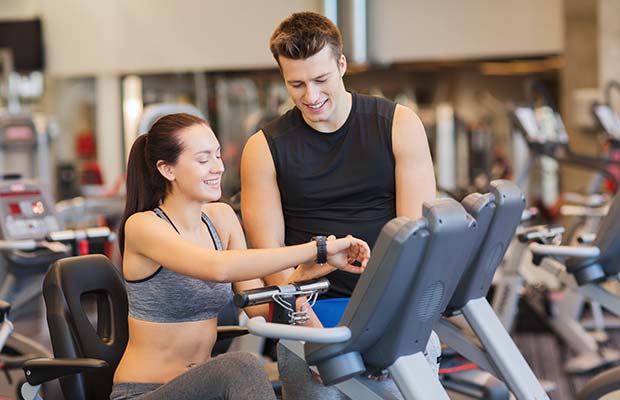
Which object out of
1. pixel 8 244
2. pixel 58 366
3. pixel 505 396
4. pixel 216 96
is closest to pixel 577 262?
pixel 505 396

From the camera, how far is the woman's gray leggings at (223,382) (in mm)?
2375

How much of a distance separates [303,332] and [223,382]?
0.83ft

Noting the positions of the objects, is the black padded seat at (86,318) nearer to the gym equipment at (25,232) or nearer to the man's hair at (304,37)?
the man's hair at (304,37)

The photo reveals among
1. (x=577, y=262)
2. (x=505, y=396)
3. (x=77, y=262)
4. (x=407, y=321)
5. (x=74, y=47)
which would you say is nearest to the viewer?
(x=407, y=321)

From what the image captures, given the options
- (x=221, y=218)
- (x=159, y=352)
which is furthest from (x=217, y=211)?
(x=159, y=352)

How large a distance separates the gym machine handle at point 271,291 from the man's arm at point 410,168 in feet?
1.25

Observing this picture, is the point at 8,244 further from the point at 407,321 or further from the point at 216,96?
the point at 216,96

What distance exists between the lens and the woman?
8.28 ft

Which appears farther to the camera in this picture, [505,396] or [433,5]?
[433,5]

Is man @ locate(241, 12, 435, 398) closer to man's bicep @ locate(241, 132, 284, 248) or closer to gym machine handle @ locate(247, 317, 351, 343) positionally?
man's bicep @ locate(241, 132, 284, 248)

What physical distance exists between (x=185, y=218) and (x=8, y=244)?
2334 millimetres

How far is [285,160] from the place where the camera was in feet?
9.05

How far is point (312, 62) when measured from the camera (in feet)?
8.57

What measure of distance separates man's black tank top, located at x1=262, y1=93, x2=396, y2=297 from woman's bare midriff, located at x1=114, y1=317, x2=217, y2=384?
39cm
